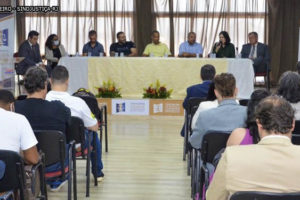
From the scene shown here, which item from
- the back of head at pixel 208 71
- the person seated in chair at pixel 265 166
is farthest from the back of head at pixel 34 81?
the back of head at pixel 208 71

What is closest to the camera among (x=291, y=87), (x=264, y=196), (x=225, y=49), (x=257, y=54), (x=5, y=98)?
(x=264, y=196)

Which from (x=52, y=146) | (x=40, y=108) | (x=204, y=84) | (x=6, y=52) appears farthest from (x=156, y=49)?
(x=52, y=146)

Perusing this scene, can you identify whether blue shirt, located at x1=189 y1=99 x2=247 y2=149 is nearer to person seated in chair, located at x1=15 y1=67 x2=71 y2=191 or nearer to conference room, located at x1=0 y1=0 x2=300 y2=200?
conference room, located at x1=0 y1=0 x2=300 y2=200

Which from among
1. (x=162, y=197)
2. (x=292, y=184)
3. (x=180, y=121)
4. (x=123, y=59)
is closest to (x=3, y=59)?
(x=123, y=59)

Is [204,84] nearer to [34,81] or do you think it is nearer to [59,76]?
[59,76]

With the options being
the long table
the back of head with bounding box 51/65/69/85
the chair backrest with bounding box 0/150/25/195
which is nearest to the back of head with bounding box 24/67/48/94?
the back of head with bounding box 51/65/69/85

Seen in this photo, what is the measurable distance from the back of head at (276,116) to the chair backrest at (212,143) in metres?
1.09

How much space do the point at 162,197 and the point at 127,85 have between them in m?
4.60

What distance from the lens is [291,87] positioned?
3877mm

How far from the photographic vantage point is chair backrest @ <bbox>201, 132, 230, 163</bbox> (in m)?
3.11

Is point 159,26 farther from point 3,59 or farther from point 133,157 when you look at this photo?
point 133,157

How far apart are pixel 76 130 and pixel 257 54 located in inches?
275

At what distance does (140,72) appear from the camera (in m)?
8.59

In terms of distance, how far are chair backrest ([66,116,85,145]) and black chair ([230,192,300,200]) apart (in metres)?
2.03
